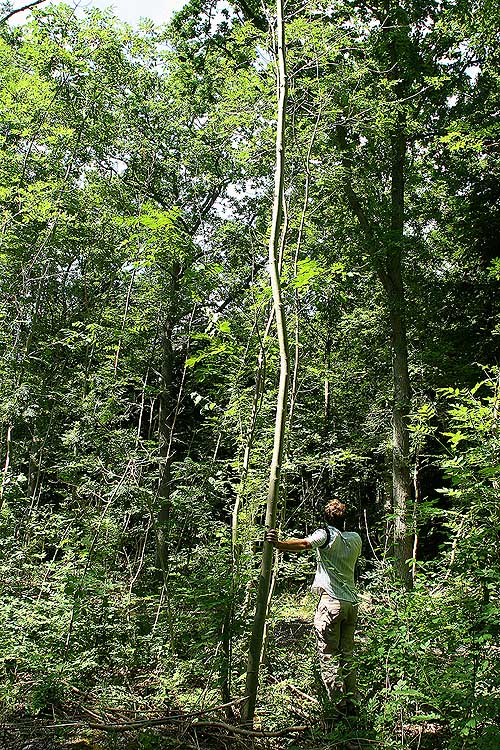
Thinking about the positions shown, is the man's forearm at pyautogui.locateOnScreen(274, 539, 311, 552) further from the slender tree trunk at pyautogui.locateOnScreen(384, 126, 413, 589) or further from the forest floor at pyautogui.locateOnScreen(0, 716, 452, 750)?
the slender tree trunk at pyautogui.locateOnScreen(384, 126, 413, 589)

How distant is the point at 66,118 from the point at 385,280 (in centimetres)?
635

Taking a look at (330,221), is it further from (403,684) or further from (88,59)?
(403,684)

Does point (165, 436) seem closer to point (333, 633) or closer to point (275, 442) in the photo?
point (333, 633)

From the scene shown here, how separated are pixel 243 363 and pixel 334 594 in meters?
1.95

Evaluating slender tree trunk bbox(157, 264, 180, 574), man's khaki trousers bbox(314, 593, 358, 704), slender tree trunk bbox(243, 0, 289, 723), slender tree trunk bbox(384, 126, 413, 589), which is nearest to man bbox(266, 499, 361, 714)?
man's khaki trousers bbox(314, 593, 358, 704)

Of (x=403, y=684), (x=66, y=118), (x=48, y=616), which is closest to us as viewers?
(x=403, y=684)

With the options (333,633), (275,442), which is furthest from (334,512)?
(275,442)

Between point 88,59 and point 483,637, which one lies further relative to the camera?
point 88,59

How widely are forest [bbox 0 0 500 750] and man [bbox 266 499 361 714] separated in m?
0.19

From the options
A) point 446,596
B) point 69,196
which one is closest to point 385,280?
point 69,196

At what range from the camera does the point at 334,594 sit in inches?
187

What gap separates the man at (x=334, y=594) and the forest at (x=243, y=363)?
0.19m

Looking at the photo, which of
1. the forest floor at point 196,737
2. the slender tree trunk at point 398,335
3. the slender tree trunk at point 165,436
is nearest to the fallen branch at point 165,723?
the forest floor at point 196,737

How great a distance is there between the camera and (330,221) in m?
12.3
